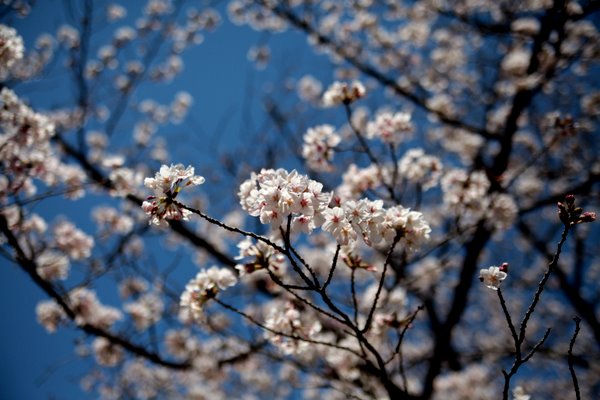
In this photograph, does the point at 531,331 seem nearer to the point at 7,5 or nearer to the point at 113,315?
the point at 113,315

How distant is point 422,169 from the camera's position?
4.19 m

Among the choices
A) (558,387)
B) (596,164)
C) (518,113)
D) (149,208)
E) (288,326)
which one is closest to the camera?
(149,208)

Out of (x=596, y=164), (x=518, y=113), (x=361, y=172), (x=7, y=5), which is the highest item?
(x=596, y=164)

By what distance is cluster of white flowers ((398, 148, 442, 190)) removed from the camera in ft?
13.7

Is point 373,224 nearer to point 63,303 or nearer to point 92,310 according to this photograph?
point 63,303

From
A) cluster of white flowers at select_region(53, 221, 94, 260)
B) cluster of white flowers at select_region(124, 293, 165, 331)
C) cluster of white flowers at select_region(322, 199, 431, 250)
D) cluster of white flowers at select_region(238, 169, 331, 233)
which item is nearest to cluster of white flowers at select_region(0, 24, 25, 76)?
cluster of white flowers at select_region(53, 221, 94, 260)

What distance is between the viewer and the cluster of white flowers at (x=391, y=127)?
3.87m

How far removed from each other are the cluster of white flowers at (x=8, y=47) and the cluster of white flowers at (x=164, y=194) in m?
2.62

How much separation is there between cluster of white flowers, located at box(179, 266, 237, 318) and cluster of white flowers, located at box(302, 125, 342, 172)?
162 cm

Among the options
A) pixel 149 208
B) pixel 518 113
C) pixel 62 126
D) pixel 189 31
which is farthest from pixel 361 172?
pixel 189 31

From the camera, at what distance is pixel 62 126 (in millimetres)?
7688

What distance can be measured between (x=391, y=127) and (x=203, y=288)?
8.01 feet

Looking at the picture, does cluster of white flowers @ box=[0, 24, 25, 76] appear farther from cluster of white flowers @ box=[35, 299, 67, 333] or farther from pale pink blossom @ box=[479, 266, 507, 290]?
pale pink blossom @ box=[479, 266, 507, 290]

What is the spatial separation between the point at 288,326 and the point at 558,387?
485 inches
